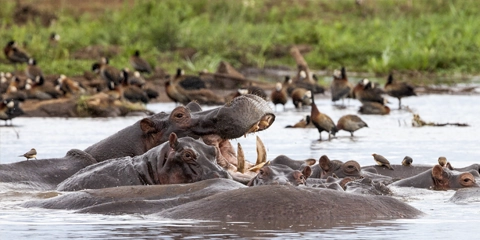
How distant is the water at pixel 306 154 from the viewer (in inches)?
197

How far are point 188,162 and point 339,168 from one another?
7.28ft

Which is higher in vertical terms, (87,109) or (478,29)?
(478,29)

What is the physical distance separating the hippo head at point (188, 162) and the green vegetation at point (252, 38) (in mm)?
16742

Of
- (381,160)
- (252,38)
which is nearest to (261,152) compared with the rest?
(381,160)

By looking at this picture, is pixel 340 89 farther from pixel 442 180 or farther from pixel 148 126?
pixel 148 126

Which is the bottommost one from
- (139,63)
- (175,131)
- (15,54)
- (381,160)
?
(381,160)

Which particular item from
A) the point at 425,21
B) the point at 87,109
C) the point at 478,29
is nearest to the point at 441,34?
the point at 478,29

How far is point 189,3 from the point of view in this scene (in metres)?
33.2

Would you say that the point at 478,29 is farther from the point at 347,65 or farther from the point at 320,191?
the point at 320,191

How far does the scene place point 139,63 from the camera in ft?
74.1

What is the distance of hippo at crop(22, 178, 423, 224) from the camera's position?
514 cm

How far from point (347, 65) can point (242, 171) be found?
781 inches

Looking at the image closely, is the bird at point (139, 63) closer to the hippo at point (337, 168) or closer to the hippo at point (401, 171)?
the hippo at point (401, 171)

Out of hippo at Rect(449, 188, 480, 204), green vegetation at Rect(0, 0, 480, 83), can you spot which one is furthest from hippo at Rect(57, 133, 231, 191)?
green vegetation at Rect(0, 0, 480, 83)
